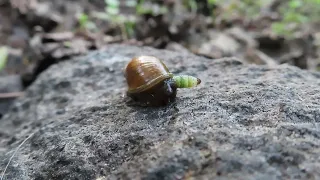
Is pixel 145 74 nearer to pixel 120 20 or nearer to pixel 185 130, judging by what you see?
pixel 185 130

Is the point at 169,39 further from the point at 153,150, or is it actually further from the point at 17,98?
the point at 153,150

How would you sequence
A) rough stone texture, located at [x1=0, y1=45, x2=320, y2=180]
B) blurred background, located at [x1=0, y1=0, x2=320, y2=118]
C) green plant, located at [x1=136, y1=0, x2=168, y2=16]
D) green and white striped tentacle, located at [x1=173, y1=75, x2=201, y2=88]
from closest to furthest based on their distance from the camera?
1. rough stone texture, located at [x1=0, y1=45, x2=320, y2=180]
2. green and white striped tentacle, located at [x1=173, y1=75, x2=201, y2=88]
3. blurred background, located at [x1=0, y1=0, x2=320, y2=118]
4. green plant, located at [x1=136, y1=0, x2=168, y2=16]

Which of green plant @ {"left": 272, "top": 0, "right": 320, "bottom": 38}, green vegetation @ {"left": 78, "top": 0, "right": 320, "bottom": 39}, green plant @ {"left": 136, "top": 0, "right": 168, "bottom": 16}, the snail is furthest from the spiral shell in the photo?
green plant @ {"left": 272, "top": 0, "right": 320, "bottom": 38}

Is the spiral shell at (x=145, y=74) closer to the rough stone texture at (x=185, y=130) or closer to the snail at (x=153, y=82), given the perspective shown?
the snail at (x=153, y=82)

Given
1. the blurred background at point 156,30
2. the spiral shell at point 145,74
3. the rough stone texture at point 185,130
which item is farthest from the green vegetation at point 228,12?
the spiral shell at point 145,74

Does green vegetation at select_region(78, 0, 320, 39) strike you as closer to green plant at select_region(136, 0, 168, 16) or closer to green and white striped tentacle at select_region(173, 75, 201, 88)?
green plant at select_region(136, 0, 168, 16)

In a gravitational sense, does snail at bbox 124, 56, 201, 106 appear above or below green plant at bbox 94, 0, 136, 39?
below

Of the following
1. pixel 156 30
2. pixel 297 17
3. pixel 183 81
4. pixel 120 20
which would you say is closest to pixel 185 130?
pixel 183 81
